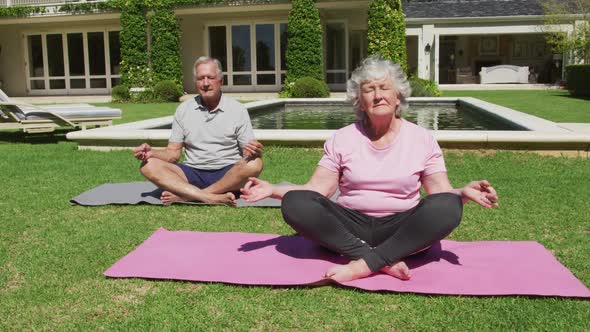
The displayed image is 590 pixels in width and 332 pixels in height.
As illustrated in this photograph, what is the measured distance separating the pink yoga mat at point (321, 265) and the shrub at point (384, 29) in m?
15.7

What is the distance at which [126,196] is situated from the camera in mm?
4961

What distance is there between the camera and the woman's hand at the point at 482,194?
2756 millimetres

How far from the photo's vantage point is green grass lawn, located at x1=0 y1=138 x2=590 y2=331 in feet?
8.36

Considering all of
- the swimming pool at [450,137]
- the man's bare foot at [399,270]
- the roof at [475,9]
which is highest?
the roof at [475,9]

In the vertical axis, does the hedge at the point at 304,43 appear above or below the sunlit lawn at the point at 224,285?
above

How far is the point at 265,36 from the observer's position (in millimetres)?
20719

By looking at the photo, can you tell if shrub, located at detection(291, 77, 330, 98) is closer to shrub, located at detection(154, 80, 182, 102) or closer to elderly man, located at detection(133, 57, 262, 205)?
shrub, located at detection(154, 80, 182, 102)

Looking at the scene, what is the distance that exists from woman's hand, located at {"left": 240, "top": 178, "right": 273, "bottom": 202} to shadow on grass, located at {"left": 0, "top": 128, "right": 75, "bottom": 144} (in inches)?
268

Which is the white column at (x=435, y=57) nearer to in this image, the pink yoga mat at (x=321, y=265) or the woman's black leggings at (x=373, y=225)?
the pink yoga mat at (x=321, y=265)

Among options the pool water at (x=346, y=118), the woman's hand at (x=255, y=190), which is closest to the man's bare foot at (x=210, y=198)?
the woman's hand at (x=255, y=190)

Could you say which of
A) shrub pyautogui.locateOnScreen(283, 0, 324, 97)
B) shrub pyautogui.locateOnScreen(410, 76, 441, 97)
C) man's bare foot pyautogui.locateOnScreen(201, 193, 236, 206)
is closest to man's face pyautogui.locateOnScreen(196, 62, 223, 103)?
man's bare foot pyautogui.locateOnScreen(201, 193, 236, 206)

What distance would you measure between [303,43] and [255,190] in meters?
16.3

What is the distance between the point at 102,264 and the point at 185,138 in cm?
174

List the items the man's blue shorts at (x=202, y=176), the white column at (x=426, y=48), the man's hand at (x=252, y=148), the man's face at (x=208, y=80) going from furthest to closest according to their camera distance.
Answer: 1. the white column at (x=426, y=48)
2. the man's blue shorts at (x=202, y=176)
3. the man's face at (x=208, y=80)
4. the man's hand at (x=252, y=148)
